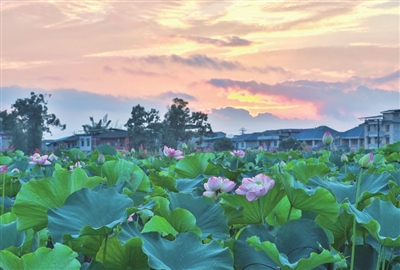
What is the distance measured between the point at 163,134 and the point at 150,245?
37.6 m

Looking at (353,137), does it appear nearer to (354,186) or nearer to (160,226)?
(354,186)

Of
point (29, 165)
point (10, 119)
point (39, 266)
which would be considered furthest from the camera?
point (10, 119)

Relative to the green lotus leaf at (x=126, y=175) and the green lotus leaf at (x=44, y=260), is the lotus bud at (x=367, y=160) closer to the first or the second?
the green lotus leaf at (x=126, y=175)

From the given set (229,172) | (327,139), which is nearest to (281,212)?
(229,172)

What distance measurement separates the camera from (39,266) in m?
0.61

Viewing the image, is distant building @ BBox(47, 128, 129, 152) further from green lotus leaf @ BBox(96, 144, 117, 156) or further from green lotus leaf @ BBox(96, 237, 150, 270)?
green lotus leaf @ BBox(96, 237, 150, 270)

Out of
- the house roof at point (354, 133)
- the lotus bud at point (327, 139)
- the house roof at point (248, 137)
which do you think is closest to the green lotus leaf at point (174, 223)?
the lotus bud at point (327, 139)

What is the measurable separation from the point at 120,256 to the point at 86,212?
11 centimetres

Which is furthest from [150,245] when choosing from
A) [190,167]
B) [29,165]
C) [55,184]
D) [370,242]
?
[29,165]

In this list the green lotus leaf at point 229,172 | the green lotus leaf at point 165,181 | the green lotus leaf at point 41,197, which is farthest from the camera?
the green lotus leaf at point 229,172

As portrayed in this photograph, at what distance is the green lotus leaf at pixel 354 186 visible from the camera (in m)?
1.12

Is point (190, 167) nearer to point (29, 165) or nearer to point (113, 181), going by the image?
point (113, 181)

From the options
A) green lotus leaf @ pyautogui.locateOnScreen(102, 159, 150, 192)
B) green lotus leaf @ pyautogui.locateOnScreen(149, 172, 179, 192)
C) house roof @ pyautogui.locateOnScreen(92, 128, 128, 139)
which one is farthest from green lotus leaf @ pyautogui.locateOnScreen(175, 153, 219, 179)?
house roof @ pyautogui.locateOnScreen(92, 128, 128, 139)

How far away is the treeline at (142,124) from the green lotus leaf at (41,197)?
112ft
